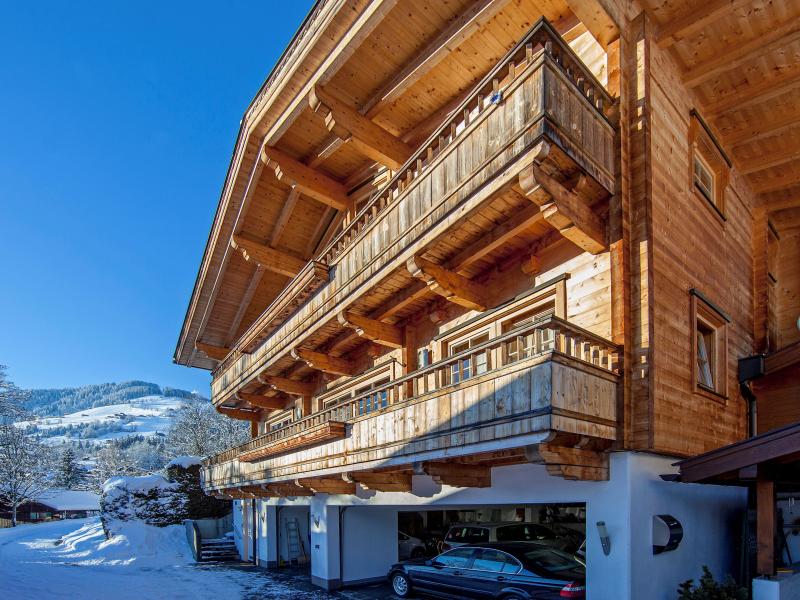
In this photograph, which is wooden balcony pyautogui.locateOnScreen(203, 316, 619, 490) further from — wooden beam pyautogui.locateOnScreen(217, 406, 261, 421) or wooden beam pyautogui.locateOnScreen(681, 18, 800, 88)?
wooden beam pyautogui.locateOnScreen(217, 406, 261, 421)

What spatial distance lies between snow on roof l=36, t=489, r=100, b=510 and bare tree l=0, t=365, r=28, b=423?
117 feet

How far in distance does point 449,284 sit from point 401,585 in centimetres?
747

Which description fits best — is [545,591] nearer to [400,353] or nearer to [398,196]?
[400,353]

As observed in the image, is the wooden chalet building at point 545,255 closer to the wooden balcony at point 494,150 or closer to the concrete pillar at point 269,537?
the wooden balcony at point 494,150

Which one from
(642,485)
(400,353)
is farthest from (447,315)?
(642,485)

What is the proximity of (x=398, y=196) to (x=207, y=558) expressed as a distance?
19636 mm

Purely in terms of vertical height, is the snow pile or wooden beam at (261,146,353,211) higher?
wooden beam at (261,146,353,211)

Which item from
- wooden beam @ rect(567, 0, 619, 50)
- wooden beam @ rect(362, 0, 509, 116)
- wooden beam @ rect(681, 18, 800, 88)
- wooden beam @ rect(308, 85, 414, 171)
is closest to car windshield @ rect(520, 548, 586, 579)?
wooden beam @ rect(308, 85, 414, 171)

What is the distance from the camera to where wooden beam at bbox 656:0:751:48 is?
8816 millimetres

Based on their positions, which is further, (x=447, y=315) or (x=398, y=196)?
(x=447, y=315)

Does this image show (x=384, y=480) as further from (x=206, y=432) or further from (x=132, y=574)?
(x=206, y=432)

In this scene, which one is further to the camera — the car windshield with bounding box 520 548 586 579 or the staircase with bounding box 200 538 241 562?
the staircase with bounding box 200 538 241 562

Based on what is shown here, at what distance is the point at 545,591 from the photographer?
8953 millimetres

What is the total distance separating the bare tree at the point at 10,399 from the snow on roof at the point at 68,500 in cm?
3568
